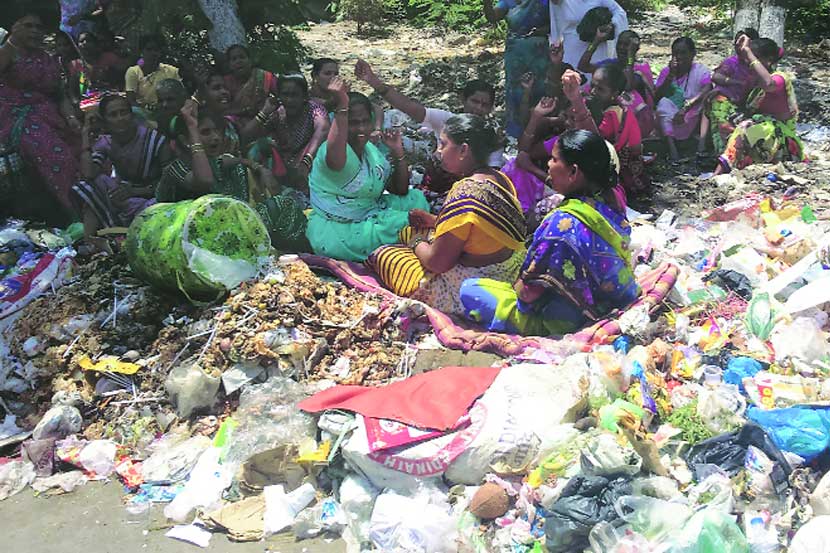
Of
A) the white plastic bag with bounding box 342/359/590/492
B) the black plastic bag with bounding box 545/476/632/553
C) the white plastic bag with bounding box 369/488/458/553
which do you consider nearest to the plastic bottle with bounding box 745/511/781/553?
the black plastic bag with bounding box 545/476/632/553

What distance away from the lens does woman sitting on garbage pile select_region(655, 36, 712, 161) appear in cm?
731

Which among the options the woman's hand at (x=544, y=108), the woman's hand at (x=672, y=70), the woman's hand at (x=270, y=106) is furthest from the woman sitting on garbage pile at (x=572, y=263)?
the woman's hand at (x=672, y=70)

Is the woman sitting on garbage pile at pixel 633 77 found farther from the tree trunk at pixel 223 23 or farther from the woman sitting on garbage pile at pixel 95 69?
the woman sitting on garbage pile at pixel 95 69

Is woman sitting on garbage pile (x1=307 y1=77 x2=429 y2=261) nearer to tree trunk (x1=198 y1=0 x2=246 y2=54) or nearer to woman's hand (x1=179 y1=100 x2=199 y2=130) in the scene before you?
woman's hand (x1=179 y1=100 x2=199 y2=130)

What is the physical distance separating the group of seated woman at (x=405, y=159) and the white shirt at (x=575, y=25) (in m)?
0.19

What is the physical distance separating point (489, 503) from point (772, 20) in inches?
290

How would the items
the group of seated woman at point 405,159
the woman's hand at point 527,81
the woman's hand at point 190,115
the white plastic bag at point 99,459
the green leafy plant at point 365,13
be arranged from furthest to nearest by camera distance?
the green leafy plant at point 365,13, the woman's hand at point 527,81, the woman's hand at point 190,115, the group of seated woman at point 405,159, the white plastic bag at point 99,459

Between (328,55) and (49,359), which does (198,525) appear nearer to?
(49,359)

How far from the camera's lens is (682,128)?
736cm

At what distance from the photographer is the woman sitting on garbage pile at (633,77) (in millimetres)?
6973

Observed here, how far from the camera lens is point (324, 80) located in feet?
19.8

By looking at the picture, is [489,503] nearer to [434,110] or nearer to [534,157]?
[534,157]

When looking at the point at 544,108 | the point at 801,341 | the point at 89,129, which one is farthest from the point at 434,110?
the point at 801,341

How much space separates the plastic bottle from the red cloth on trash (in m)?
1.14
